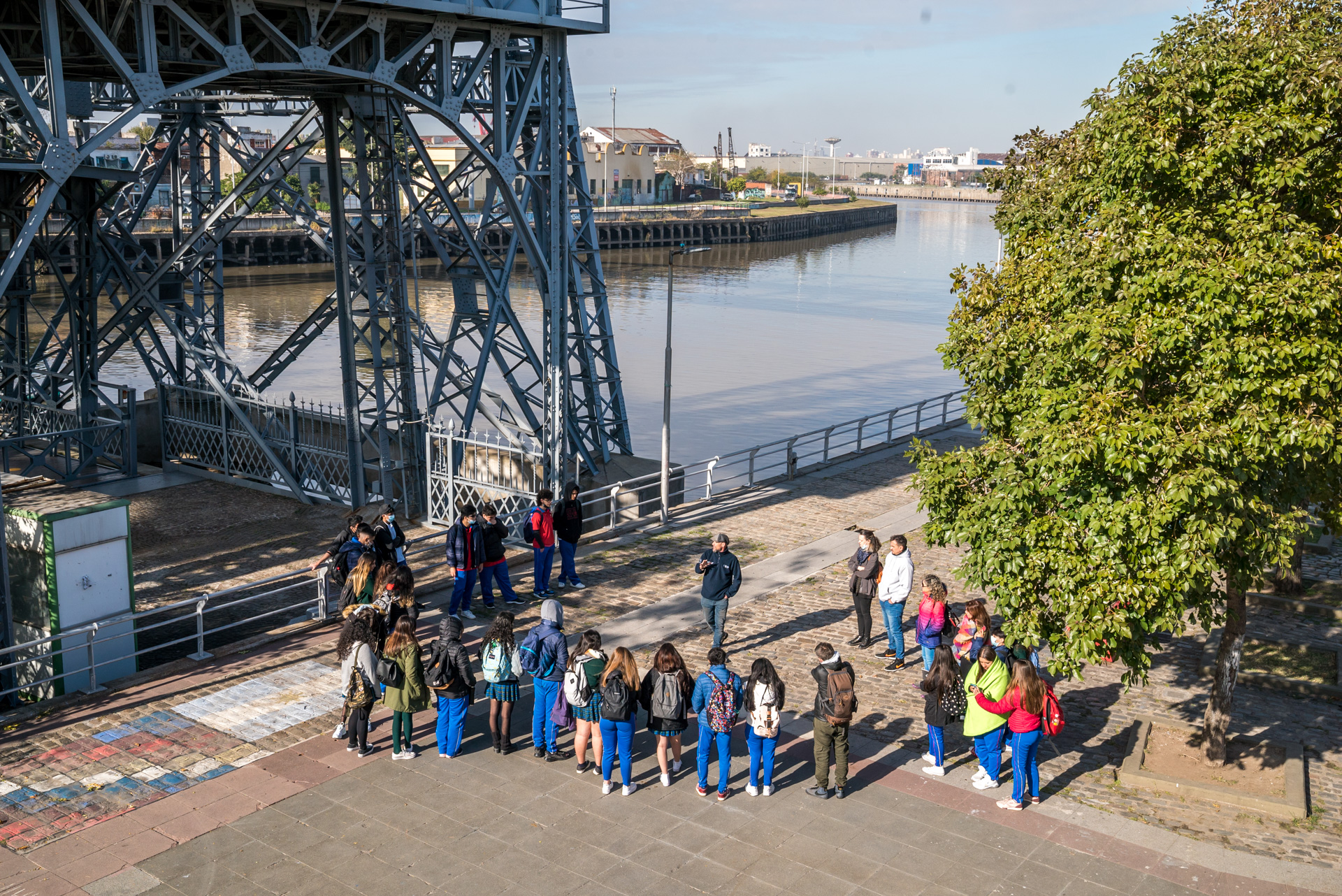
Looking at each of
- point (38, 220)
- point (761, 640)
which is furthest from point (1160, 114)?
point (38, 220)

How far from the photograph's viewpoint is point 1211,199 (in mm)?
10211

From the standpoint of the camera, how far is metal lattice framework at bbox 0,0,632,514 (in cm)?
1645

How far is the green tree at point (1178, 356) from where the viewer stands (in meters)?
9.29

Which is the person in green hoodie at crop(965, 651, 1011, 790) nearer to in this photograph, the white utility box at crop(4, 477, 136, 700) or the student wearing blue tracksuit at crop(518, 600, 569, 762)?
the student wearing blue tracksuit at crop(518, 600, 569, 762)

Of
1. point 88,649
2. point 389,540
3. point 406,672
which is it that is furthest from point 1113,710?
point 88,649

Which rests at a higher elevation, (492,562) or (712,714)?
(712,714)

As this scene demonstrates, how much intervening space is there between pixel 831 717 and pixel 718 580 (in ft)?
11.9

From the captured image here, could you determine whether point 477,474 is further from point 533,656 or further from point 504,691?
point 533,656

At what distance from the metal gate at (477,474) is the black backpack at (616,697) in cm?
964

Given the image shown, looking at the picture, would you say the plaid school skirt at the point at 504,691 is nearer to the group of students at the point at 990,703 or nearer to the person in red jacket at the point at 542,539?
the group of students at the point at 990,703

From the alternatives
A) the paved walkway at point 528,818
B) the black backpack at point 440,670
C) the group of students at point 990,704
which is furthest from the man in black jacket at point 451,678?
the group of students at point 990,704

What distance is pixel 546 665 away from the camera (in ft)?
36.5

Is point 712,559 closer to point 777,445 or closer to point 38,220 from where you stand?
point 38,220

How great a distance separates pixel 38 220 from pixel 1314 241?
12.4m
